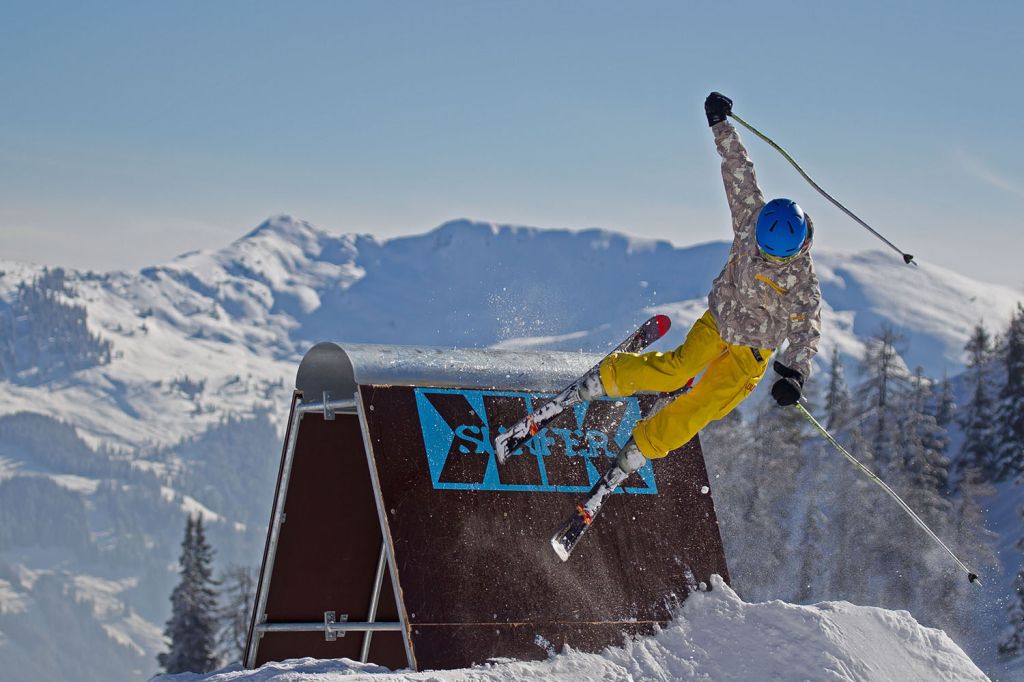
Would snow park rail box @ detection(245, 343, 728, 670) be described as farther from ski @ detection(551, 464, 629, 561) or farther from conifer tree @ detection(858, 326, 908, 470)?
conifer tree @ detection(858, 326, 908, 470)

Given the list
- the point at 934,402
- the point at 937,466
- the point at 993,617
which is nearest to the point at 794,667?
the point at 993,617

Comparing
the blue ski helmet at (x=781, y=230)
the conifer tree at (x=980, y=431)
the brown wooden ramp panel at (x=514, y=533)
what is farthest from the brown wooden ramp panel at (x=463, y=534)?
the conifer tree at (x=980, y=431)

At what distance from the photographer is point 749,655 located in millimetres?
6918

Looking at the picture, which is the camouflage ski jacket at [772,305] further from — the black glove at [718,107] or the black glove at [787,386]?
the black glove at [718,107]

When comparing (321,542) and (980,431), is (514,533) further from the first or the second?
(980,431)

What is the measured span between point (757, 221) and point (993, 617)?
1182 inches

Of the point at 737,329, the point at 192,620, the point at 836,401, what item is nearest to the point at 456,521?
the point at 737,329

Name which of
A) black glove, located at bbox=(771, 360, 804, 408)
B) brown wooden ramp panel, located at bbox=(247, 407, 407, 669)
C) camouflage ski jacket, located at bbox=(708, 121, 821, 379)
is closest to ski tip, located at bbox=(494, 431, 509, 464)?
brown wooden ramp panel, located at bbox=(247, 407, 407, 669)

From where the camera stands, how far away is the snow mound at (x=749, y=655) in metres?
6.66

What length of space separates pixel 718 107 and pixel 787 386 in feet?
6.54

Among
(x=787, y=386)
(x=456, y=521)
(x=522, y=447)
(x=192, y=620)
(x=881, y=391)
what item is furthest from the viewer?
(x=881, y=391)

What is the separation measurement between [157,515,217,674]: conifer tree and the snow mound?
27.9 meters

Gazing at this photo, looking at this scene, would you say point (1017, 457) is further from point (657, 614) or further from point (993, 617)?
point (657, 614)

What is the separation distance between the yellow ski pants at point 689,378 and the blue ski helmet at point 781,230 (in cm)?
63
